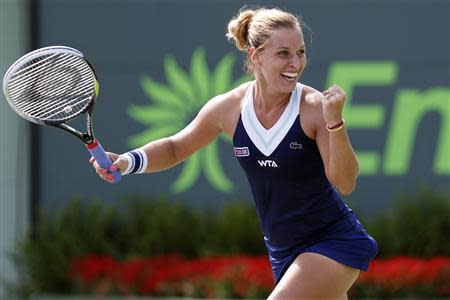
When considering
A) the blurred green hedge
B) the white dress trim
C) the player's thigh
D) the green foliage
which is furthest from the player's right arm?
the green foliage

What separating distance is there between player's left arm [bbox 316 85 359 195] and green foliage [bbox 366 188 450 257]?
3973 mm

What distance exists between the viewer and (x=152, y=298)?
8.31 meters

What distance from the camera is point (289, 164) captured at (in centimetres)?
462

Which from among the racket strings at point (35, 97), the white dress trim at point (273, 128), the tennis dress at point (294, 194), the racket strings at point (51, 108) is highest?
the racket strings at point (35, 97)

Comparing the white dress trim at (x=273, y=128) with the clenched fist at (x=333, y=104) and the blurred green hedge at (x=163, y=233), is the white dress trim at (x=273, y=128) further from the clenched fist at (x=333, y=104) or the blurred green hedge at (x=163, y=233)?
the blurred green hedge at (x=163, y=233)

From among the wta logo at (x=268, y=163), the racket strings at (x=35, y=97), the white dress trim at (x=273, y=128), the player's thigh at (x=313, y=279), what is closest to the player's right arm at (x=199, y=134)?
the white dress trim at (x=273, y=128)

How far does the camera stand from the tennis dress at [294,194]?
4633 millimetres

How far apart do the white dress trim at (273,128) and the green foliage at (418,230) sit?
3.71 meters

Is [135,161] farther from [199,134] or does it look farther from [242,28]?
[242,28]

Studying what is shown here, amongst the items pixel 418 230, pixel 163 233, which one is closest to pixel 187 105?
pixel 163 233

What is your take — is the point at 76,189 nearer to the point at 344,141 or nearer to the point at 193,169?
A: the point at 193,169

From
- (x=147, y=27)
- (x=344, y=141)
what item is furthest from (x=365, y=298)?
(x=344, y=141)

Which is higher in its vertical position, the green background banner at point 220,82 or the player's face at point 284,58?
the player's face at point 284,58

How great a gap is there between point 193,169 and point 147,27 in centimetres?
121
